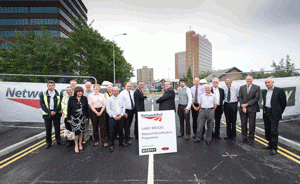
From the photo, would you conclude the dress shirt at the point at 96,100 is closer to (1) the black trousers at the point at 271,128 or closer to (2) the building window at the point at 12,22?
(1) the black trousers at the point at 271,128

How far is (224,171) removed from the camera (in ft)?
10.1

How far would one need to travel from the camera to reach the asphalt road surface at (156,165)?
288cm

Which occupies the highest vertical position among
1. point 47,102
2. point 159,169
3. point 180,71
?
point 180,71

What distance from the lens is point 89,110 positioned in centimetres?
482

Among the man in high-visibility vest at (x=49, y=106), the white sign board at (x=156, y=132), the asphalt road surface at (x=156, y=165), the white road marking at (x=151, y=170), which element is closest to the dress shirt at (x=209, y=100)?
the asphalt road surface at (x=156, y=165)

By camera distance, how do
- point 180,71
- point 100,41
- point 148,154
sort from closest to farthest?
1. point 148,154
2. point 100,41
3. point 180,71

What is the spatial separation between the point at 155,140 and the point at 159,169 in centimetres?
87

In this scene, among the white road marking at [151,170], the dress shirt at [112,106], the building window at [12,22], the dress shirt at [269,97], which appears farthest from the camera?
the building window at [12,22]

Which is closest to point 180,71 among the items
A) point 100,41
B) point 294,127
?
point 100,41

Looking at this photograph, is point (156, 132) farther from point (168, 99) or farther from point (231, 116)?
point (231, 116)

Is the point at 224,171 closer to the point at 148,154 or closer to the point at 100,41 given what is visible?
the point at 148,154

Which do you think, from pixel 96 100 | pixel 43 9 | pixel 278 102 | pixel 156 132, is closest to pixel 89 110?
pixel 96 100

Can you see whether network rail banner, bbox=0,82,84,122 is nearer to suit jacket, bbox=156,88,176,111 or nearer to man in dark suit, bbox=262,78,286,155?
suit jacket, bbox=156,88,176,111

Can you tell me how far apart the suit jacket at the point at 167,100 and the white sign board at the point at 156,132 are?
841 mm
